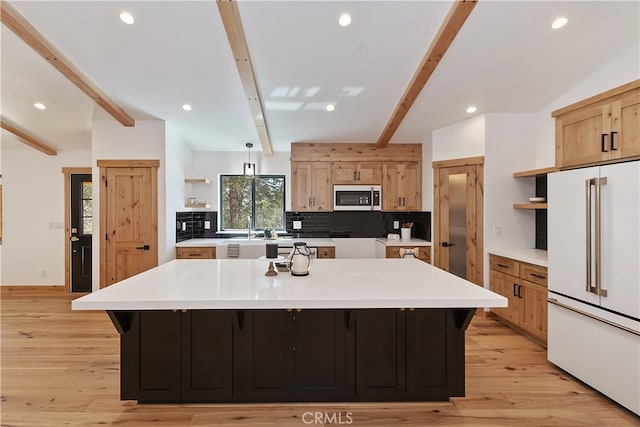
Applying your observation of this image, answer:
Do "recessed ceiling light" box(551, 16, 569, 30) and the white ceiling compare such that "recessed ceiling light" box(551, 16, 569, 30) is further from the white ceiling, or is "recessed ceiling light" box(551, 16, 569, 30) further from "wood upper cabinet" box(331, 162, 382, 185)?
"wood upper cabinet" box(331, 162, 382, 185)

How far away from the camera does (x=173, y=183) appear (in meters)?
4.62

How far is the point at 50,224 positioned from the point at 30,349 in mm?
2876

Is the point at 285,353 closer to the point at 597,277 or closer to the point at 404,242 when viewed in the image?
the point at 597,277

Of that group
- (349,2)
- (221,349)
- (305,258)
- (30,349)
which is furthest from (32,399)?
(349,2)

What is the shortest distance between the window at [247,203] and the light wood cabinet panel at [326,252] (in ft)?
3.42

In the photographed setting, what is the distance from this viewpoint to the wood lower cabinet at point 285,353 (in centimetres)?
208

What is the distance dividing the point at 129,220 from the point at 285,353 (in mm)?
3505

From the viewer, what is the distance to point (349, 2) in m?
2.45

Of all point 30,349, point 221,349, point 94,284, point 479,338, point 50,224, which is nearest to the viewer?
point 221,349

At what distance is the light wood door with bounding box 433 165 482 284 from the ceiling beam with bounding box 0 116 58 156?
6119 mm

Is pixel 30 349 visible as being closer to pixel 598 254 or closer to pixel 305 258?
pixel 305 258

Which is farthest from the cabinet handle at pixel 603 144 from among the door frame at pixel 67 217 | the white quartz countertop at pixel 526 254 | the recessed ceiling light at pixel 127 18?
the door frame at pixel 67 217

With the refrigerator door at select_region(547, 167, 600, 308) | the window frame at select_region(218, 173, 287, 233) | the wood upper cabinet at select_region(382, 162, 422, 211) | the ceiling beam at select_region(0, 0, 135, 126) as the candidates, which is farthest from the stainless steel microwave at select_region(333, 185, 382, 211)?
the ceiling beam at select_region(0, 0, 135, 126)

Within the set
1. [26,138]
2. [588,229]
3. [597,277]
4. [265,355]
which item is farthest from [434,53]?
[26,138]
